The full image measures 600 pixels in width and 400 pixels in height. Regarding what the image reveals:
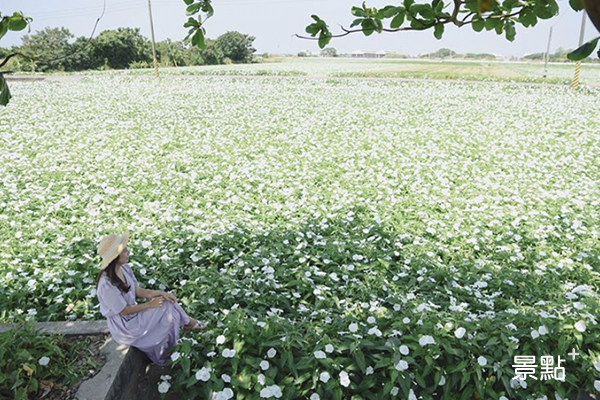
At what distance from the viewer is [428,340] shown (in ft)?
8.98

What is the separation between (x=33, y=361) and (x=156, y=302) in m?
0.75

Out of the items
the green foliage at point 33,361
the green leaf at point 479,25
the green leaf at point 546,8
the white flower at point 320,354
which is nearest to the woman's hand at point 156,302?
the green foliage at point 33,361

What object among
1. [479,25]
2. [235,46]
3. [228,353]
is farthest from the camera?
[235,46]

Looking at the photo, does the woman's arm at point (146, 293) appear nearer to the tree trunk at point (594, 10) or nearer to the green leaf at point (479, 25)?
the green leaf at point (479, 25)

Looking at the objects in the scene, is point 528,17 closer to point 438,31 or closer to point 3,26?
point 438,31

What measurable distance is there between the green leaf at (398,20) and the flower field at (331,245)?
1936mm

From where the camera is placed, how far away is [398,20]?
1.72 m

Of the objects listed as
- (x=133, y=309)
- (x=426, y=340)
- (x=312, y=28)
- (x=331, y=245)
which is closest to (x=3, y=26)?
(x=312, y=28)

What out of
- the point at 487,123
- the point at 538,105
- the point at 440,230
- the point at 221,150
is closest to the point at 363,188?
the point at 440,230

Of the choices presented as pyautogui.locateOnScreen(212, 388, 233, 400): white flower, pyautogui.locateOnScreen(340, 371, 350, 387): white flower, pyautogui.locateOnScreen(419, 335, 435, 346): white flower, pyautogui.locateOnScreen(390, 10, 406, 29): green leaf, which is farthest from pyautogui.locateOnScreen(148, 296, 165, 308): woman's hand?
pyautogui.locateOnScreen(390, 10, 406, 29): green leaf

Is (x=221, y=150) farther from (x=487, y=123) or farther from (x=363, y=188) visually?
(x=487, y=123)

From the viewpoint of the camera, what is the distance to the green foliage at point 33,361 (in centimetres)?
241

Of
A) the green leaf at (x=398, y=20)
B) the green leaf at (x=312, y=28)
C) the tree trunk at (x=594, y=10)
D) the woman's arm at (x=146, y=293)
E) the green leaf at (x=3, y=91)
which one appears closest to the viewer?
the tree trunk at (x=594, y=10)

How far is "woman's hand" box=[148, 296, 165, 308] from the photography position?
2.87 metres
